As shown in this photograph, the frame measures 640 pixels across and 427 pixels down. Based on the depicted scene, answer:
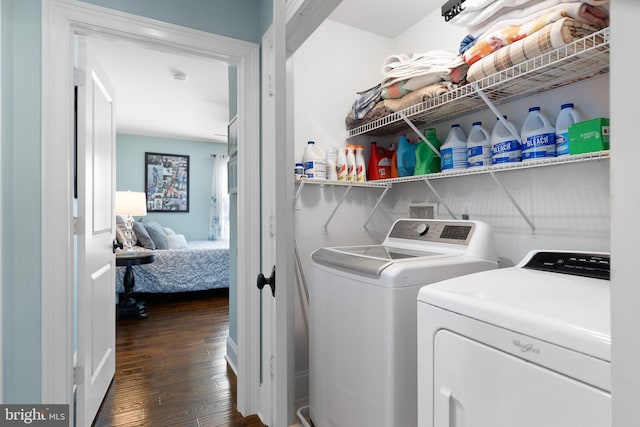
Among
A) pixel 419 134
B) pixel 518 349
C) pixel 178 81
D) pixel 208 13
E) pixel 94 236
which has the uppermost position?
pixel 178 81

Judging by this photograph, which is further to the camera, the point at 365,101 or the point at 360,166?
the point at 360,166

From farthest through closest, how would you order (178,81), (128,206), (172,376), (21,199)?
1. (128,206)
2. (178,81)
3. (172,376)
4. (21,199)

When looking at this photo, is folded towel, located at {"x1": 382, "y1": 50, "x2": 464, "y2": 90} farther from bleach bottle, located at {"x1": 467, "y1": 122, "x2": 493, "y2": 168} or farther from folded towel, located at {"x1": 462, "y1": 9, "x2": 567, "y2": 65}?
bleach bottle, located at {"x1": 467, "y1": 122, "x2": 493, "y2": 168}

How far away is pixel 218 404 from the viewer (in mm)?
2035

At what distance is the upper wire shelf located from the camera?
46.1 inches

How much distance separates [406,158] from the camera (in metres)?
2.09

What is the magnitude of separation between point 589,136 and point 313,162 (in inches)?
50.0

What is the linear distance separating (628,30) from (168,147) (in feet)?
22.3

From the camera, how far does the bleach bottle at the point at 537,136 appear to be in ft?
4.57

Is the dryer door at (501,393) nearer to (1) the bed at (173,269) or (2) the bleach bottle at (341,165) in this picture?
(2) the bleach bottle at (341,165)

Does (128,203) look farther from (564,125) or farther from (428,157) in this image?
(564,125)

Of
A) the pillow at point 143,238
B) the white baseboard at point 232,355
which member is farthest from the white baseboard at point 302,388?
the pillow at point 143,238

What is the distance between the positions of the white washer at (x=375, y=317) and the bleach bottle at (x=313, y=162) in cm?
53

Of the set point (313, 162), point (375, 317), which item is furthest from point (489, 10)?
point (375, 317)
